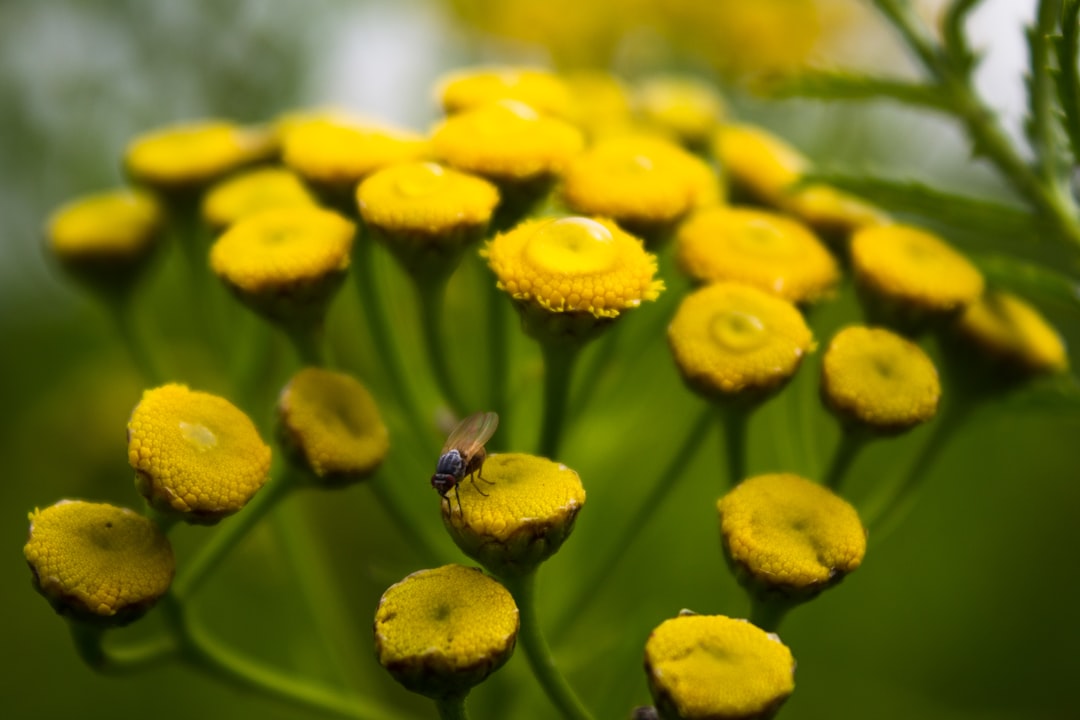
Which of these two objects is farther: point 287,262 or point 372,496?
point 372,496

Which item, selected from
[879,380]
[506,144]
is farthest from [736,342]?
[506,144]

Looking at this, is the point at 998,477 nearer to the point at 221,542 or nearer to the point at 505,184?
the point at 505,184

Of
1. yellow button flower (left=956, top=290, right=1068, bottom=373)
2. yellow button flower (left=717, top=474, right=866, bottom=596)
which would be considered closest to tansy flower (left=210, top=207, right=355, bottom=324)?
yellow button flower (left=717, top=474, right=866, bottom=596)

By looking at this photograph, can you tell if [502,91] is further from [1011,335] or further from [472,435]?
[1011,335]

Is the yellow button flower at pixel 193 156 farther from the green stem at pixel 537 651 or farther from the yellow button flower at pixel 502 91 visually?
the green stem at pixel 537 651

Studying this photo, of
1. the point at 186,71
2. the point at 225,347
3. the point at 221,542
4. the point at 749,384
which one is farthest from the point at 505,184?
the point at 186,71

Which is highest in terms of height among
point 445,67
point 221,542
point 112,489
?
point 221,542

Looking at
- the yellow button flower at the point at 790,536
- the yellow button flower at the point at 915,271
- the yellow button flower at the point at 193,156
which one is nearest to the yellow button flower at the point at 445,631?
the yellow button flower at the point at 790,536
